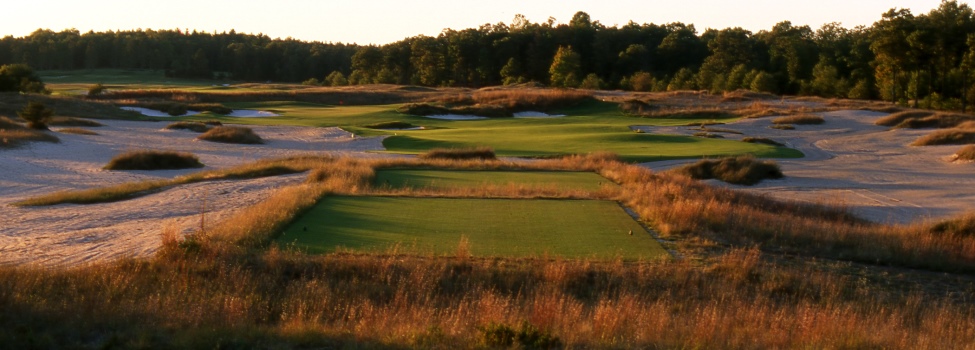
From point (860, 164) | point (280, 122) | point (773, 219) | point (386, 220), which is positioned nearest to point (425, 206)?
point (386, 220)

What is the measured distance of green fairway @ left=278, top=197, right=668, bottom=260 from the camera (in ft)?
40.0

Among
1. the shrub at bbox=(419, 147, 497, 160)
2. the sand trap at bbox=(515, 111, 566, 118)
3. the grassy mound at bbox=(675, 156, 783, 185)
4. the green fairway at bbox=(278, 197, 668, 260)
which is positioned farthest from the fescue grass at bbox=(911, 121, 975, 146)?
the sand trap at bbox=(515, 111, 566, 118)

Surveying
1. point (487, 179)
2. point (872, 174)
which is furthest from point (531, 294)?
point (872, 174)

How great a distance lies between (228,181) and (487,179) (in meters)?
→ 5.97

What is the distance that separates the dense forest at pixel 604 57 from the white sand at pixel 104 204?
50.1m

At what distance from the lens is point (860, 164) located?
30.2 meters

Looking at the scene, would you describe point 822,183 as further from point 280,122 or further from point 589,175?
point 280,122

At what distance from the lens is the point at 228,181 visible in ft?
70.4

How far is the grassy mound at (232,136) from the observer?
38.5m

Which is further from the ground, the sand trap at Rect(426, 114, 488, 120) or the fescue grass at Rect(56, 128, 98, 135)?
the fescue grass at Rect(56, 128, 98, 135)

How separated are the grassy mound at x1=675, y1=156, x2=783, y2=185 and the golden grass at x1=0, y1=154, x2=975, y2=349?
926cm

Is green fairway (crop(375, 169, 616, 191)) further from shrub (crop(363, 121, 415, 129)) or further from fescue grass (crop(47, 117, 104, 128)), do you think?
shrub (crop(363, 121, 415, 129))

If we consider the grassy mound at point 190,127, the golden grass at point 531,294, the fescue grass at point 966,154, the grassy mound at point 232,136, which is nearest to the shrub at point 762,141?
the fescue grass at point 966,154

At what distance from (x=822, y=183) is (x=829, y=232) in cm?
1107
